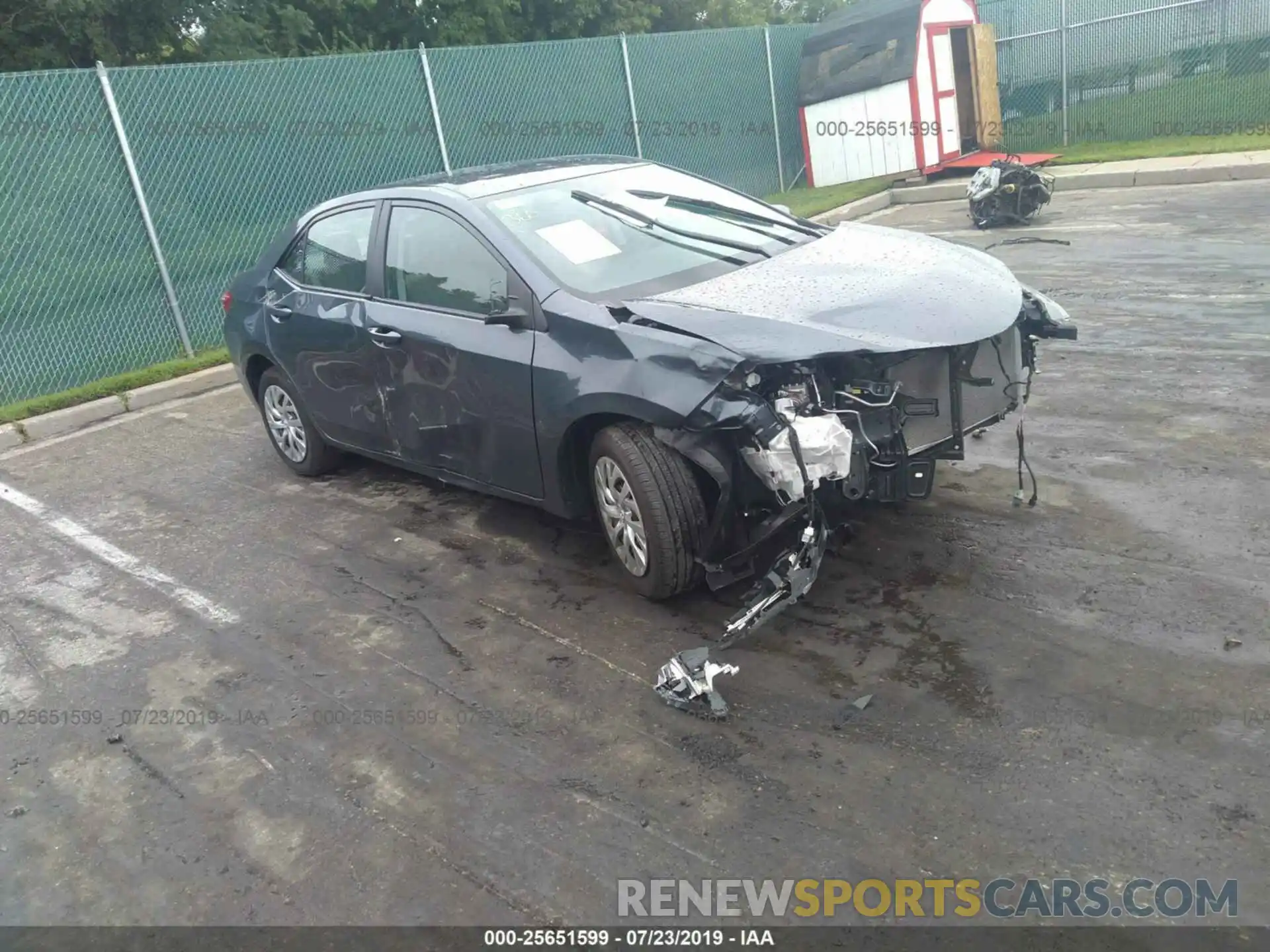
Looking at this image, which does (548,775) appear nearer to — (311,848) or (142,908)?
(311,848)

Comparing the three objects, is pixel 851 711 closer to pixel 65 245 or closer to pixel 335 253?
pixel 335 253

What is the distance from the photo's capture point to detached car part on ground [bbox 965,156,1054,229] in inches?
480

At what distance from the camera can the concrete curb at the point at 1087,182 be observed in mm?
12969

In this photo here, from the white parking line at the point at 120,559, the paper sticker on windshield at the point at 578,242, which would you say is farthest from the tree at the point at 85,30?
the paper sticker on windshield at the point at 578,242

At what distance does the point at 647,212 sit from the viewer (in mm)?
5316

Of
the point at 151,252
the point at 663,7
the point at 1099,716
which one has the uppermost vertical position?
the point at 663,7

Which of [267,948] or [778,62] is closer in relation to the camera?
[267,948]

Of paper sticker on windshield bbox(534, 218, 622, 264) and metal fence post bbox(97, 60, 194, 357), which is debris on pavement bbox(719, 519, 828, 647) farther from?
metal fence post bbox(97, 60, 194, 357)

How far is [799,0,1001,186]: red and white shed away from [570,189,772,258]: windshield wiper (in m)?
12.1

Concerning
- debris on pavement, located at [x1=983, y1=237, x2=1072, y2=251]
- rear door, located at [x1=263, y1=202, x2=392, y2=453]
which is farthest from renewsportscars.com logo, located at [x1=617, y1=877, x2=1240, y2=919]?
debris on pavement, located at [x1=983, y1=237, x2=1072, y2=251]

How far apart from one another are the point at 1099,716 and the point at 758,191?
1455 cm

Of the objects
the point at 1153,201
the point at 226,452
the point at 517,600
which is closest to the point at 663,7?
the point at 1153,201

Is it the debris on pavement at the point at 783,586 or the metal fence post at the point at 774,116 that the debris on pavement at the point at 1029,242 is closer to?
the metal fence post at the point at 774,116

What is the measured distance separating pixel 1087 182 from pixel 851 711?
12756mm
